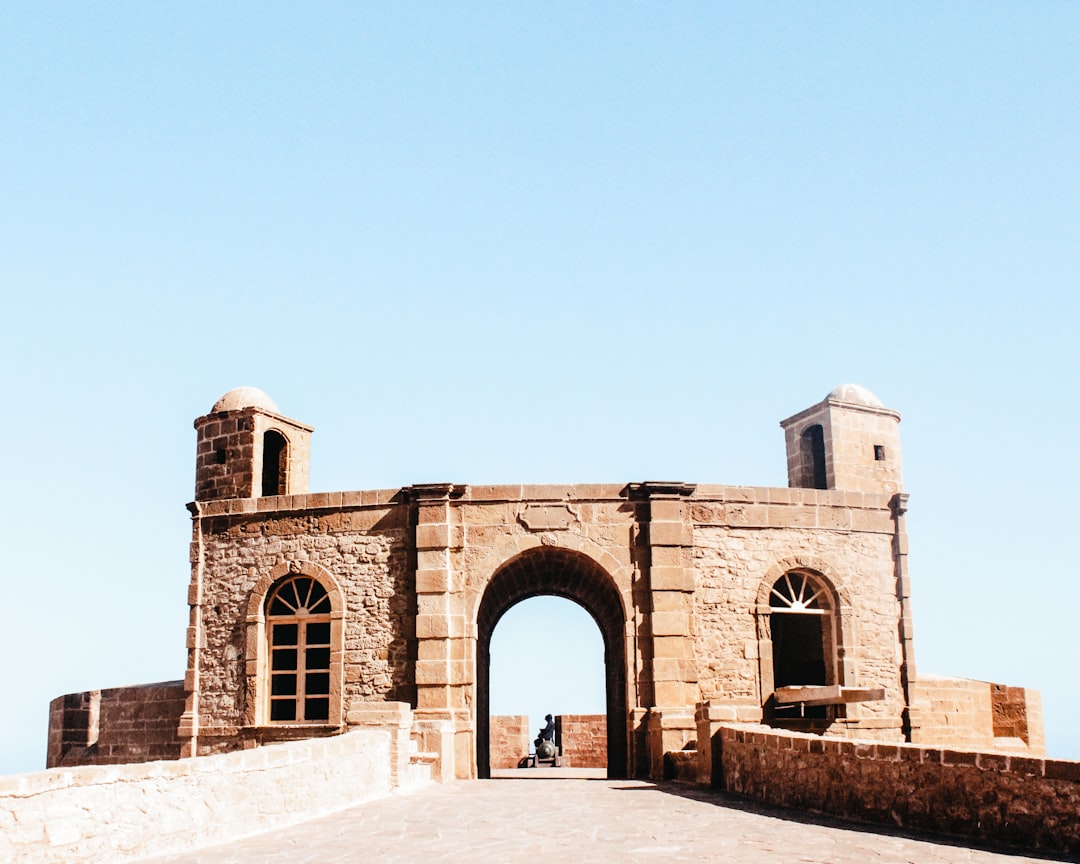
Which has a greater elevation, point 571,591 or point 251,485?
point 251,485

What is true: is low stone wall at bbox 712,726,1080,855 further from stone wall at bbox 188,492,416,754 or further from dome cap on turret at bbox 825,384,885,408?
dome cap on turret at bbox 825,384,885,408

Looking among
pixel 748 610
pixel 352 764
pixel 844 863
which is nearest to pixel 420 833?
pixel 352 764

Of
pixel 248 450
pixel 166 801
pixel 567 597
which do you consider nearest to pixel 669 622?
pixel 567 597

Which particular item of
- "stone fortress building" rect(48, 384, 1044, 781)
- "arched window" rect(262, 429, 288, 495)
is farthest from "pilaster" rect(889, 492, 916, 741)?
"arched window" rect(262, 429, 288, 495)

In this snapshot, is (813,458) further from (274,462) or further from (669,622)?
(274,462)

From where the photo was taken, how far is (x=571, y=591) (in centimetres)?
1941

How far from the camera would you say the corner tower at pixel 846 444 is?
737 inches

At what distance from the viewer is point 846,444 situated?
1878cm

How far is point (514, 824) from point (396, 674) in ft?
24.4

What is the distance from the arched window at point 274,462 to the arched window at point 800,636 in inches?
328

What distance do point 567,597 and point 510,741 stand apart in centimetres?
534

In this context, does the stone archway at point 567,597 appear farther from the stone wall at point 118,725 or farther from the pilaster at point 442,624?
the stone wall at point 118,725

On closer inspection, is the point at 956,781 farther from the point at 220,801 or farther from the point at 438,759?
the point at 438,759

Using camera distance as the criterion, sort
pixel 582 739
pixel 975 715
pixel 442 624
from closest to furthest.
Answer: pixel 442 624 < pixel 975 715 < pixel 582 739
